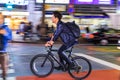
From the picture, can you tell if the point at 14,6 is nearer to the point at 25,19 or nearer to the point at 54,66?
the point at 25,19

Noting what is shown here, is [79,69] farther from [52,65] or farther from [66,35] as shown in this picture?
[66,35]

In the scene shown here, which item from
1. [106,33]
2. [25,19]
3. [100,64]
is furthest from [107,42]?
[25,19]

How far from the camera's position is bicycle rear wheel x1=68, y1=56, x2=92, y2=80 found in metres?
10.5

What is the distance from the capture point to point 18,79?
10.6 metres

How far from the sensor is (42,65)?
34.6 ft

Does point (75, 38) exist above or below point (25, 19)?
above

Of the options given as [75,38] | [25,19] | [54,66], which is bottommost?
[25,19]

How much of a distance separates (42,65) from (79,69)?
3.37 feet

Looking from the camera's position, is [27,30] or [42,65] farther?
[27,30]

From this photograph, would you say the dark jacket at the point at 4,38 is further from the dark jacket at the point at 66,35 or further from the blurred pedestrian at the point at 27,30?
the blurred pedestrian at the point at 27,30

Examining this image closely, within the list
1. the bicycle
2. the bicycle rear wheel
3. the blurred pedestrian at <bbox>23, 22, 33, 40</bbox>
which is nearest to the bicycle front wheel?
the bicycle

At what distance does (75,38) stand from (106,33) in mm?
19210

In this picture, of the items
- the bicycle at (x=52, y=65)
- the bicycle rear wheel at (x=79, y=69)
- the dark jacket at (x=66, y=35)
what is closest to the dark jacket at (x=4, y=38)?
the bicycle at (x=52, y=65)

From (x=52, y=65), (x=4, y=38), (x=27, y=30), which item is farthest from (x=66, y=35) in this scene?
(x=27, y=30)
